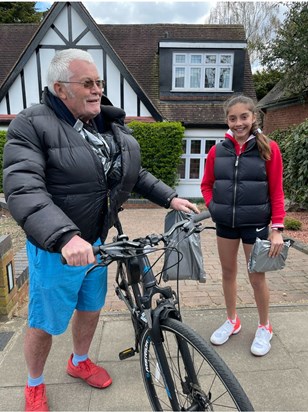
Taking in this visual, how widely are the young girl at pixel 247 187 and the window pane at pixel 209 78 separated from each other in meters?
10.8

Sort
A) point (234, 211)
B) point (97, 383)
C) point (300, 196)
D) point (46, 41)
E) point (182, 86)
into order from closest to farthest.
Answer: point (97, 383) → point (234, 211) → point (300, 196) → point (46, 41) → point (182, 86)

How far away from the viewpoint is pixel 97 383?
89.0 inches

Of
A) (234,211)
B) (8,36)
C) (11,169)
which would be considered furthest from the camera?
(8,36)

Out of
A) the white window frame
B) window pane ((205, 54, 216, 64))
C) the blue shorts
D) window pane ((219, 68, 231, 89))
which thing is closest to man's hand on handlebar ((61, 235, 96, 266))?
the blue shorts

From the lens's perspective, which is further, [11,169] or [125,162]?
[125,162]

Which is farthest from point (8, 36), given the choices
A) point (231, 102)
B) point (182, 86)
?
point (231, 102)

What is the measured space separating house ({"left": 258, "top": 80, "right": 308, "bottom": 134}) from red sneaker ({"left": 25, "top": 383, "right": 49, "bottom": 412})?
13.1 metres

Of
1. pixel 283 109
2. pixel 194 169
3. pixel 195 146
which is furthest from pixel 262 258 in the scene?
pixel 283 109

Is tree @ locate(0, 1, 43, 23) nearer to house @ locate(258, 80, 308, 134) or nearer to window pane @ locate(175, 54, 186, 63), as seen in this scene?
window pane @ locate(175, 54, 186, 63)

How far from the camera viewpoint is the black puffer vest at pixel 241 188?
92.1 inches

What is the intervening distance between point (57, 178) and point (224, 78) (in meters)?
12.1

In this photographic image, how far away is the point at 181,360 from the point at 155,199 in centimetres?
98

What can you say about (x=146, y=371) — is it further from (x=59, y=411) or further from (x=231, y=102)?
(x=231, y=102)

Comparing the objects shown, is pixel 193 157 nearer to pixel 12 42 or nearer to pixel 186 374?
pixel 12 42
